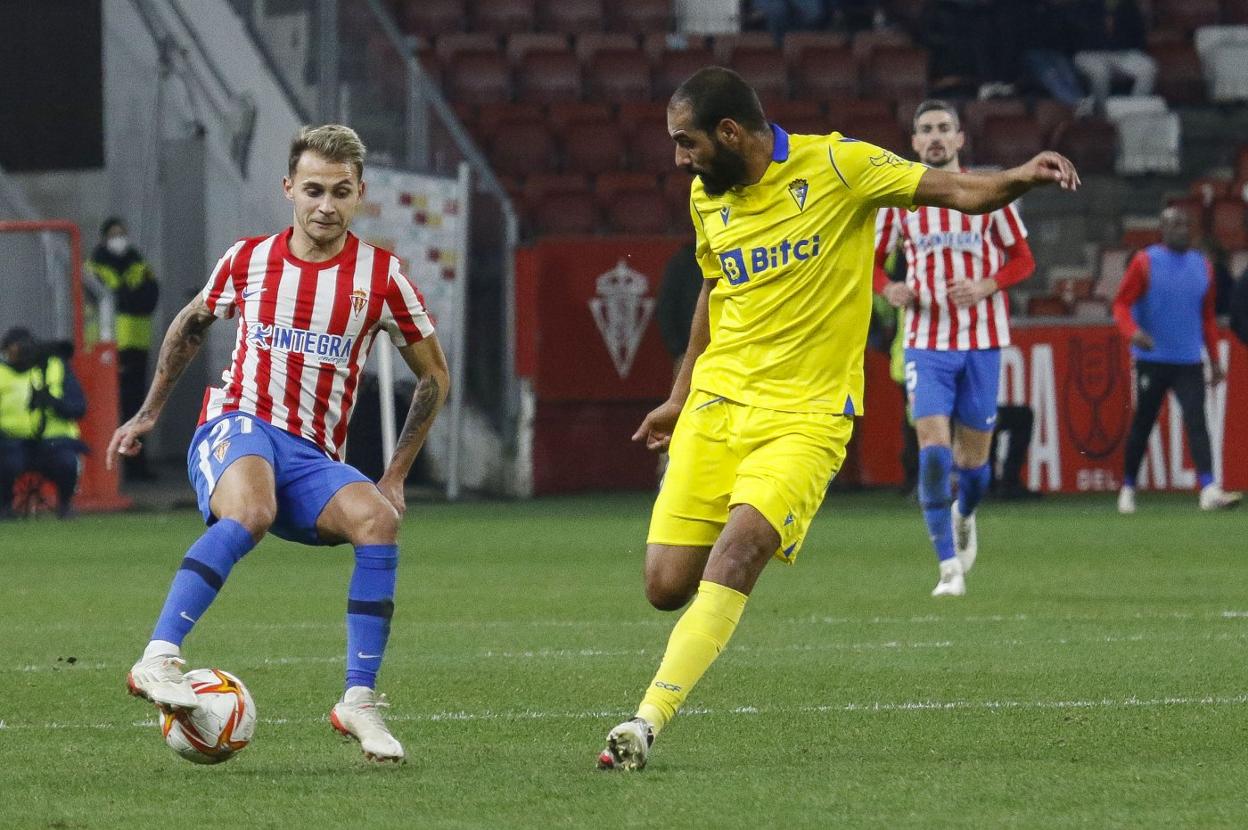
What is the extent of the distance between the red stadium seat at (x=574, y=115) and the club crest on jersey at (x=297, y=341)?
14.7 metres

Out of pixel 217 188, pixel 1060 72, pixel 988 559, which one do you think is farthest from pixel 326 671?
pixel 1060 72

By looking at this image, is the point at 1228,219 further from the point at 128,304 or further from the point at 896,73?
the point at 128,304

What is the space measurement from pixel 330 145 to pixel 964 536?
5.35 meters

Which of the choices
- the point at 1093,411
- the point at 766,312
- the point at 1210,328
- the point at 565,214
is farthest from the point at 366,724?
the point at 565,214

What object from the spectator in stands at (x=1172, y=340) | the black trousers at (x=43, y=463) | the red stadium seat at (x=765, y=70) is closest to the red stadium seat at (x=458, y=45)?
the red stadium seat at (x=765, y=70)

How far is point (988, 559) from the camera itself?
12.1m

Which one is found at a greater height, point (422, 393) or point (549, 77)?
point (549, 77)

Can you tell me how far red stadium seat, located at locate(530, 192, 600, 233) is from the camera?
1970cm

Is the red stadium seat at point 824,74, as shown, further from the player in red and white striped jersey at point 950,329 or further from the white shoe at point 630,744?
the white shoe at point 630,744

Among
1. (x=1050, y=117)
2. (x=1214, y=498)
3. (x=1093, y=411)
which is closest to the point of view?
(x=1214, y=498)

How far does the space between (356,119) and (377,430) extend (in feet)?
8.77

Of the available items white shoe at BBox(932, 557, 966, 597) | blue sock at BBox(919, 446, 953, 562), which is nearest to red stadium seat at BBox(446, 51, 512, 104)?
blue sock at BBox(919, 446, 953, 562)

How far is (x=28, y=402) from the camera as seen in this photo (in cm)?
1577

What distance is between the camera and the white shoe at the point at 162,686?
5348 mm
